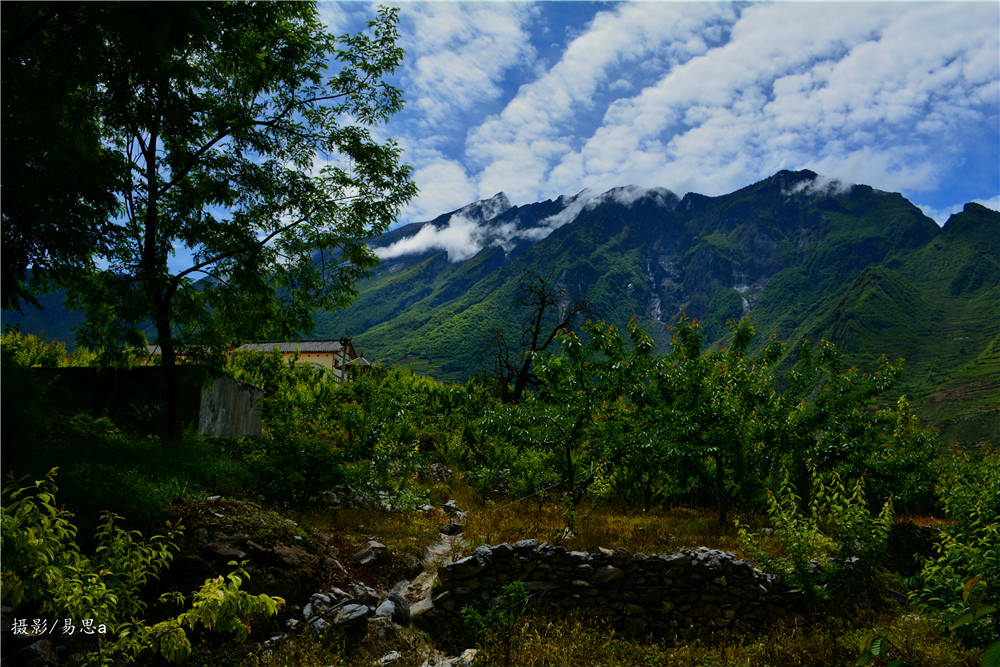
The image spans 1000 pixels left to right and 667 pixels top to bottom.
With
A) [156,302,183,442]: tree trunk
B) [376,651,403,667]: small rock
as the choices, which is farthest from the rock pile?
[156,302,183,442]: tree trunk

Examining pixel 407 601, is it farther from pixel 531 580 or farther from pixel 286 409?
pixel 286 409

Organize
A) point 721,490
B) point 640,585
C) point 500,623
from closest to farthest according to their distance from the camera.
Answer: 1. point 500,623
2. point 640,585
3. point 721,490

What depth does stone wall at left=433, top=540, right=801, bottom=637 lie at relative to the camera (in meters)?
7.56

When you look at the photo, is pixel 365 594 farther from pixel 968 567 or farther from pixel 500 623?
pixel 968 567

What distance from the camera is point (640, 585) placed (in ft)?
25.5

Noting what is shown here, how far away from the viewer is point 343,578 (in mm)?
7059

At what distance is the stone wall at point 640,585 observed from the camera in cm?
756

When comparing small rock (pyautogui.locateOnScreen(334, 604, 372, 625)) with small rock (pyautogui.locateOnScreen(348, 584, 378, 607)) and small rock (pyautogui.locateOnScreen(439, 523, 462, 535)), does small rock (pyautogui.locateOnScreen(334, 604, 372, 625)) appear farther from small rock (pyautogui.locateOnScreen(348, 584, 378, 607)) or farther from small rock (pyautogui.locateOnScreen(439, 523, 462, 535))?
small rock (pyautogui.locateOnScreen(439, 523, 462, 535))

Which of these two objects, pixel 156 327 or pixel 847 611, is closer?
pixel 847 611

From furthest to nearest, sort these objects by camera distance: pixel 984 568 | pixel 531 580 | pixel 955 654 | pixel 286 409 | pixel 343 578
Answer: pixel 286 409 < pixel 531 580 < pixel 343 578 < pixel 955 654 < pixel 984 568

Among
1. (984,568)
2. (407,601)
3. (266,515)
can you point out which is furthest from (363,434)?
(984,568)

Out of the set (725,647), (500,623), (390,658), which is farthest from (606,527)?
(390,658)

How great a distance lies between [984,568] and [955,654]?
1960 millimetres

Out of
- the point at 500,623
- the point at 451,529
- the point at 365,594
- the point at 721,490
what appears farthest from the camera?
the point at 721,490
